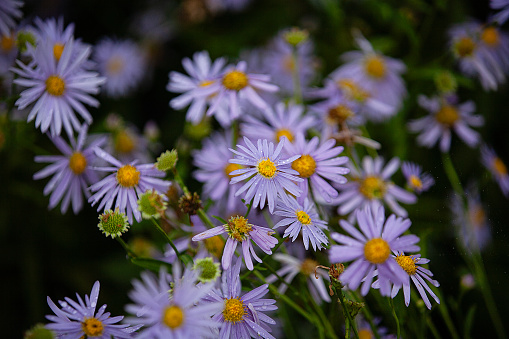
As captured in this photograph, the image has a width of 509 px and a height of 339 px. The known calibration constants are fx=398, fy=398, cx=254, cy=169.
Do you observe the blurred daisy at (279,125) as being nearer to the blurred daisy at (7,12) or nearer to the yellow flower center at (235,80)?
the yellow flower center at (235,80)

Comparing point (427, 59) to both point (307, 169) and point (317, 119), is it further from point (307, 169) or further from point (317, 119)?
point (307, 169)

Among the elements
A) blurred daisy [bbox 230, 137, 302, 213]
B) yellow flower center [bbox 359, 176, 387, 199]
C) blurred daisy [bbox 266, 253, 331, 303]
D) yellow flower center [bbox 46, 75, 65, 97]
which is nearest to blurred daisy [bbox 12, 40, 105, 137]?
yellow flower center [bbox 46, 75, 65, 97]

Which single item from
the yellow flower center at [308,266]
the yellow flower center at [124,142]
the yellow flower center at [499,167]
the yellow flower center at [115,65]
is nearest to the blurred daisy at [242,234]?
the yellow flower center at [308,266]

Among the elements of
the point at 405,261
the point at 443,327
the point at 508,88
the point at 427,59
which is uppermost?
the point at 427,59

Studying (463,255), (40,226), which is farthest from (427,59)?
(40,226)

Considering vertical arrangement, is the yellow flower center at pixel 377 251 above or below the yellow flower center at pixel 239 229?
below

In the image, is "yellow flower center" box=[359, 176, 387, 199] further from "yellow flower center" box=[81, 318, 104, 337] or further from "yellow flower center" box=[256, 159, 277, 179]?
"yellow flower center" box=[81, 318, 104, 337]

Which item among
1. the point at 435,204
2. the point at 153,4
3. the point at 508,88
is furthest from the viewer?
the point at 153,4
